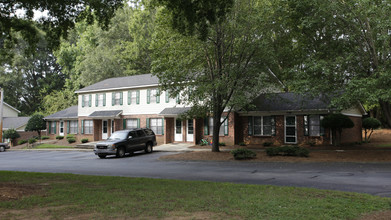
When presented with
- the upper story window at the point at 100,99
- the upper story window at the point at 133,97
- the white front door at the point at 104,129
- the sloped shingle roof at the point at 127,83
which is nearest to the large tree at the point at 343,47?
the sloped shingle roof at the point at 127,83

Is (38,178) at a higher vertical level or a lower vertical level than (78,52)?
lower

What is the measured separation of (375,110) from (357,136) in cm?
1192

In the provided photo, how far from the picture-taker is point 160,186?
357 inches

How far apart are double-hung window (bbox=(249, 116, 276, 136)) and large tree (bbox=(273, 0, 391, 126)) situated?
25.3 ft

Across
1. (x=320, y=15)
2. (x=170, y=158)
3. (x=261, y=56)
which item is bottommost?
(x=170, y=158)

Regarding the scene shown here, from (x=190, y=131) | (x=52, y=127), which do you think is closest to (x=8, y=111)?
(x=52, y=127)

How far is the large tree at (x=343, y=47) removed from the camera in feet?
50.2

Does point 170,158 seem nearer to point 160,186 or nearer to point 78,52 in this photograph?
point 160,186

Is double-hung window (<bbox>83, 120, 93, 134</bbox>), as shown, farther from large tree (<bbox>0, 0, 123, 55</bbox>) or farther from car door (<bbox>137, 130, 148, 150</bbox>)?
large tree (<bbox>0, 0, 123, 55</bbox>)

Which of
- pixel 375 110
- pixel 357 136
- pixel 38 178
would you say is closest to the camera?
pixel 38 178

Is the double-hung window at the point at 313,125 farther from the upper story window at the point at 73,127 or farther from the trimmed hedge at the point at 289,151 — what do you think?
the upper story window at the point at 73,127

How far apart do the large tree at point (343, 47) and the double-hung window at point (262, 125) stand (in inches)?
304

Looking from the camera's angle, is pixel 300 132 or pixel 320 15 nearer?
pixel 320 15

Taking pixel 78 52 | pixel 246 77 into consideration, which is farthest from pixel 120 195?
pixel 78 52
